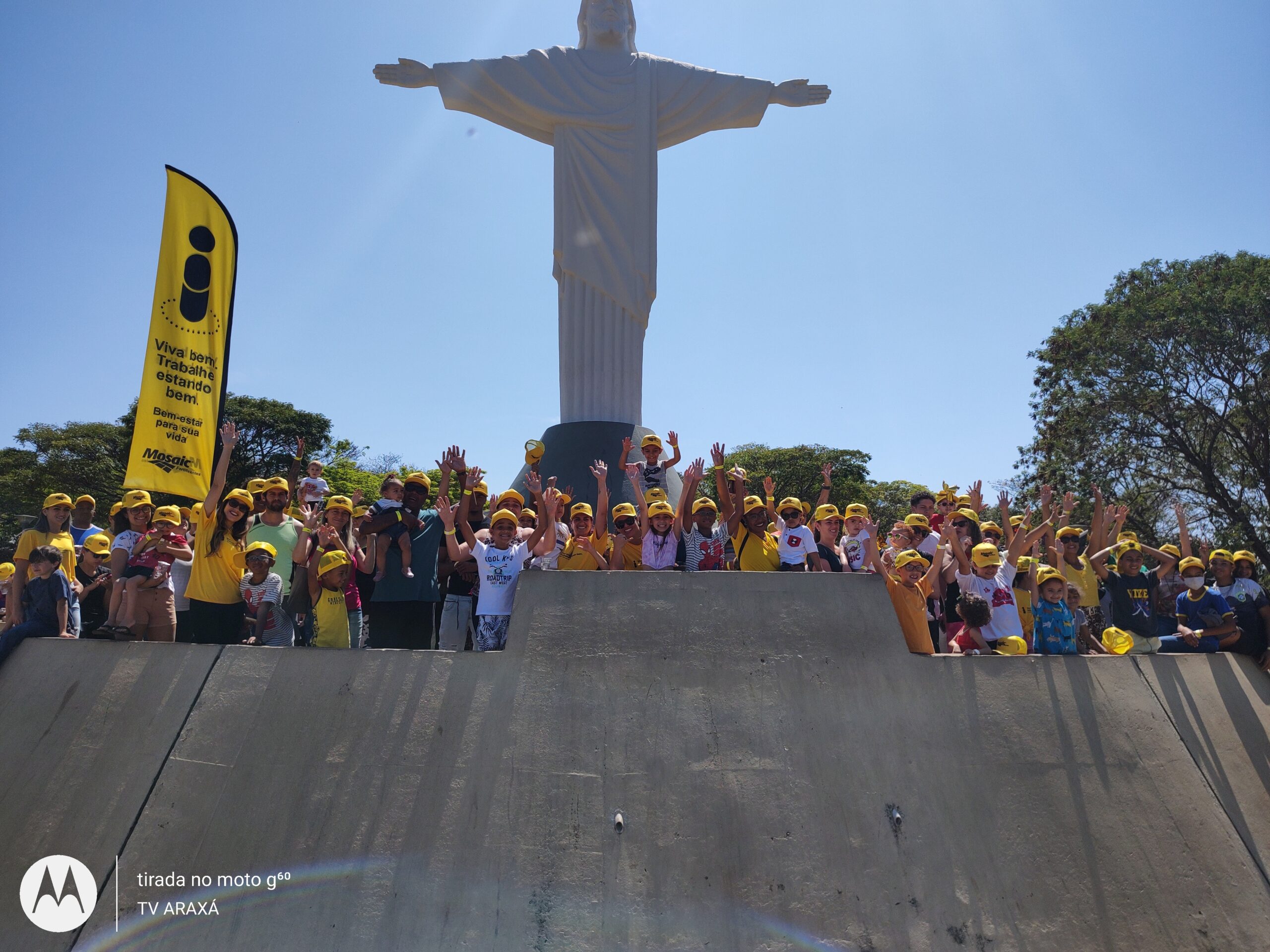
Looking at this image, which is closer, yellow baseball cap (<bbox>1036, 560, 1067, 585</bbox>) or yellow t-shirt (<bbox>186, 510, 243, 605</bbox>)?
yellow baseball cap (<bbox>1036, 560, 1067, 585</bbox>)

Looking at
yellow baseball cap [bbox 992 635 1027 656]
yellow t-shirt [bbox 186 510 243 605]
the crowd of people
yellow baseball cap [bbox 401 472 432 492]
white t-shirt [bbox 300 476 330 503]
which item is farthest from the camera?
white t-shirt [bbox 300 476 330 503]

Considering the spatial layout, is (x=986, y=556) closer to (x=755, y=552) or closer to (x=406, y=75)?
(x=755, y=552)

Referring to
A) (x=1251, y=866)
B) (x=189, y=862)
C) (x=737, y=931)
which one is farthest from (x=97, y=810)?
(x=1251, y=866)

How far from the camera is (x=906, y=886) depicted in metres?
4.26

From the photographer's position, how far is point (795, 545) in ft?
21.4

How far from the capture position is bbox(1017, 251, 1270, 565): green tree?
19234 mm

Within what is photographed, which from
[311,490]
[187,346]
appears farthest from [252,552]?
[187,346]

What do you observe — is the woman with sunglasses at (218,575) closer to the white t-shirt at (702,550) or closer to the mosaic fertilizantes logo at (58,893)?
the mosaic fertilizantes logo at (58,893)

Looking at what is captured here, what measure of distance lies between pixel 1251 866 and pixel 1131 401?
731 inches

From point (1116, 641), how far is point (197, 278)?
25.9ft

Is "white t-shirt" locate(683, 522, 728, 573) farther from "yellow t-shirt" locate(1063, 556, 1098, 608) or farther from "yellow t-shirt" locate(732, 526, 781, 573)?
"yellow t-shirt" locate(1063, 556, 1098, 608)

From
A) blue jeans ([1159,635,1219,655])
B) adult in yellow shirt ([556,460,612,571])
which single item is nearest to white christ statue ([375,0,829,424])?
adult in yellow shirt ([556,460,612,571])

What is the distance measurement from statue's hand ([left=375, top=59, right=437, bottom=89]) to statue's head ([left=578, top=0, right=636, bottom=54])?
6.55ft

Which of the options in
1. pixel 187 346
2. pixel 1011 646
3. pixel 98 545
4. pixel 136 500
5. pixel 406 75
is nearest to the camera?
pixel 1011 646
